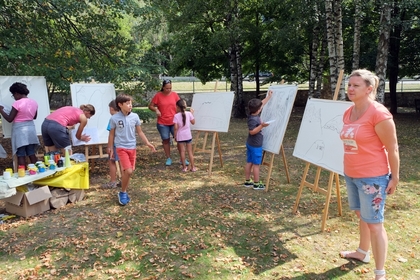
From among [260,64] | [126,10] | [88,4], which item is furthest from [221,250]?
[260,64]

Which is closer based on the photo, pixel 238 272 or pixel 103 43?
pixel 238 272

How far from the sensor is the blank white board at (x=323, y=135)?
3.87 metres

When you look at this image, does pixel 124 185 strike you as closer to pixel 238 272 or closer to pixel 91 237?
pixel 91 237

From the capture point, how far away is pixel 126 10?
22.7 feet

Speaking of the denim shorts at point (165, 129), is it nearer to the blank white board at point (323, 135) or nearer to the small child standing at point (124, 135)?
the small child standing at point (124, 135)

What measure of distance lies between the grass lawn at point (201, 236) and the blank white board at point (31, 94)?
6.43 ft

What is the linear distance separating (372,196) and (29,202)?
13.2 ft

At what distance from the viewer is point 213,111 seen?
22.0 ft

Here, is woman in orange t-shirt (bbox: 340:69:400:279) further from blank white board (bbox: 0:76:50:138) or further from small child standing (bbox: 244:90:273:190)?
blank white board (bbox: 0:76:50:138)

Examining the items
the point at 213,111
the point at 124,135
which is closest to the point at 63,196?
the point at 124,135

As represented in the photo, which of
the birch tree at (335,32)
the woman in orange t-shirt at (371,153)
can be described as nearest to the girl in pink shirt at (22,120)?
the woman in orange t-shirt at (371,153)

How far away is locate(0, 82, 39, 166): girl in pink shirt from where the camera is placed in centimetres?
540

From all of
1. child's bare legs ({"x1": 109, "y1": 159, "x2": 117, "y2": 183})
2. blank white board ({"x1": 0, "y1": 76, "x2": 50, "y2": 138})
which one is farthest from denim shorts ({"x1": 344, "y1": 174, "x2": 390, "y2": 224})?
blank white board ({"x1": 0, "y1": 76, "x2": 50, "y2": 138})

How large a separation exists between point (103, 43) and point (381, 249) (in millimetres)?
6819
